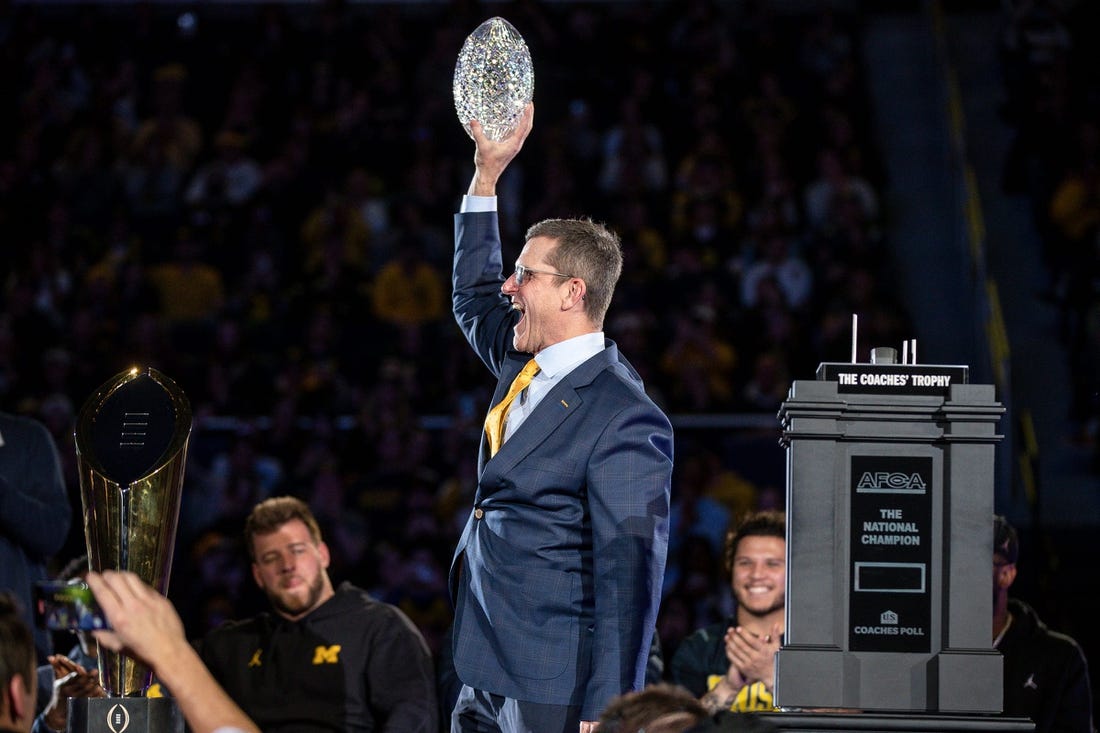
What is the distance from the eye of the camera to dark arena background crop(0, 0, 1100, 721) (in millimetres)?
8438

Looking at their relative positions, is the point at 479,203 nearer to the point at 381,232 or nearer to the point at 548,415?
the point at 548,415

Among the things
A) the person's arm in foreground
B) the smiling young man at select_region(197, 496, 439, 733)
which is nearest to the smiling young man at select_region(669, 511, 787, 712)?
the smiling young man at select_region(197, 496, 439, 733)

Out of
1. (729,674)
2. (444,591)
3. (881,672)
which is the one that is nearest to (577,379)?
(881,672)

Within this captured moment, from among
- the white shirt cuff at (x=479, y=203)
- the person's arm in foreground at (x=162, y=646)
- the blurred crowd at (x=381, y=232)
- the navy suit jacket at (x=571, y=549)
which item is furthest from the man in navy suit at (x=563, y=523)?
the blurred crowd at (x=381, y=232)

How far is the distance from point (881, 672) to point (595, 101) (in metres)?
9.40

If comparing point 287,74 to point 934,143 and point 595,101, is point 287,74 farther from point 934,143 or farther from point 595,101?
point 934,143

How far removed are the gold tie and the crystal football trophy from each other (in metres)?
0.61

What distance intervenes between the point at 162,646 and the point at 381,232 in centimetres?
889

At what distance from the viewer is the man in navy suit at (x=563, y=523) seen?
3.51 metres

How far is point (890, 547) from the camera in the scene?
10.6ft

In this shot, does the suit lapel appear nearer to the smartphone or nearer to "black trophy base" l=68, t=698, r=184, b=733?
"black trophy base" l=68, t=698, r=184, b=733

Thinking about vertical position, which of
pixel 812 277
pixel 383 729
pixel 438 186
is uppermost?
pixel 438 186

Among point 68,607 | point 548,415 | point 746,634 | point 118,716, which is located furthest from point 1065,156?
point 68,607

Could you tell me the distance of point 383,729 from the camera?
489 cm
